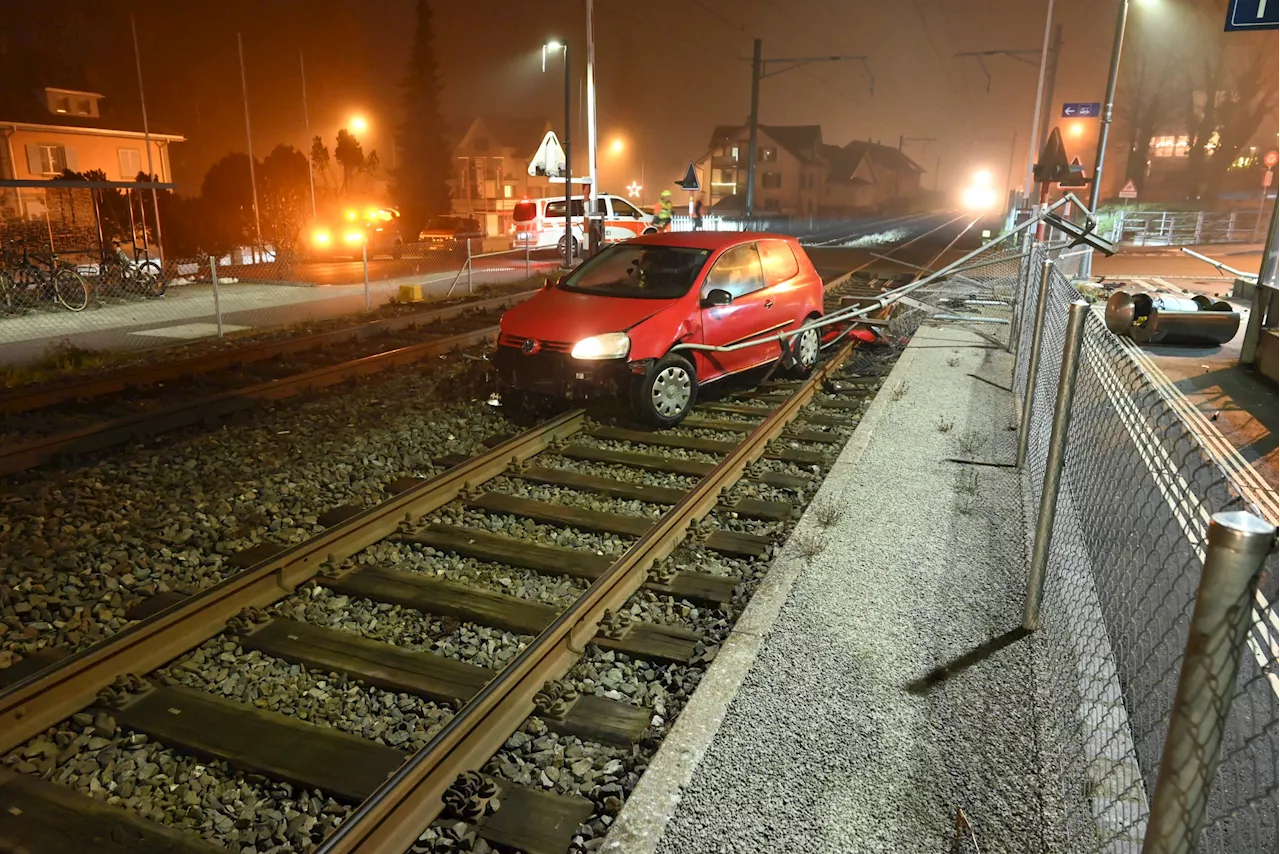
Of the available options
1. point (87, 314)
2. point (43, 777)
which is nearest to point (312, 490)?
point (43, 777)

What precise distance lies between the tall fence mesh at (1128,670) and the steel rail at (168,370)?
9.55 meters

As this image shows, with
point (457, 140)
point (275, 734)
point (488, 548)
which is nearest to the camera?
point (275, 734)

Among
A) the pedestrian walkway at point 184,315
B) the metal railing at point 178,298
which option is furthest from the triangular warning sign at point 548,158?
the pedestrian walkway at point 184,315

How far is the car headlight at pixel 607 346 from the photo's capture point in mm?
7895

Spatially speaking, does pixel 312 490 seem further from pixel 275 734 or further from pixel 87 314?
pixel 87 314

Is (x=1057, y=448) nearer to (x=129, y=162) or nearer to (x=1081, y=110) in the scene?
(x=1081, y=110)

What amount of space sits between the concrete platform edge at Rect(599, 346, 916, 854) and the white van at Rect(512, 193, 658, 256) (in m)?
25.7

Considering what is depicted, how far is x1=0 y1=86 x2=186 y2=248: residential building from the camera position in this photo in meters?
28.6

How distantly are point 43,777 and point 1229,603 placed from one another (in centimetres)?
404

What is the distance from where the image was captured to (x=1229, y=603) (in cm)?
155

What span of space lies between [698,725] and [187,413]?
6.96 m

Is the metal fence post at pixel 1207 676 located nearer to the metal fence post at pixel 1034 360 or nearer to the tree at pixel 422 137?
the metal fence post at pixel 1034 360

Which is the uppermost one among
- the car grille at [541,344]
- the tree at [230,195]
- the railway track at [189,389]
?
the tree at [230,195]

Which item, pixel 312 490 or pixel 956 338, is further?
pixel 956 338
